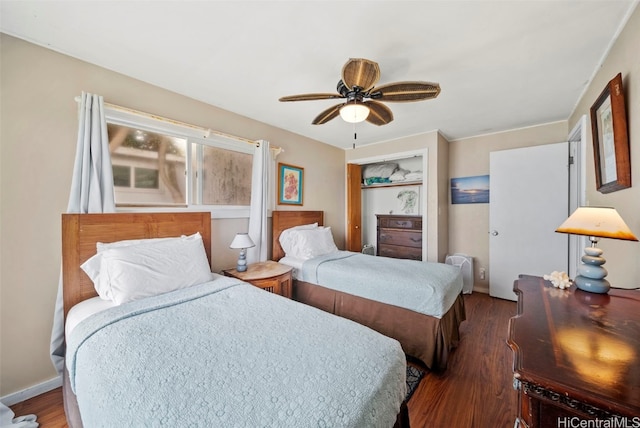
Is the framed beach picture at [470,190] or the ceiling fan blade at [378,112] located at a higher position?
the ceiling fan blade at [378,112]

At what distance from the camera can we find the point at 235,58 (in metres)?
1.74

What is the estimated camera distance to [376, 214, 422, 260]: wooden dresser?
409cm

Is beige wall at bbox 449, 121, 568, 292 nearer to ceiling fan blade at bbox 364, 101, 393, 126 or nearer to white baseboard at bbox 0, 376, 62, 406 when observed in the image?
ceiling fan blade at bbox 364, 101, 393, 126

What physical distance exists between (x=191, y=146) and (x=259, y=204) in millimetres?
905

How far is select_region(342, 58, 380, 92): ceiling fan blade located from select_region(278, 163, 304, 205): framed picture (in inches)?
70.4

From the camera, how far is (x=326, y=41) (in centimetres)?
154

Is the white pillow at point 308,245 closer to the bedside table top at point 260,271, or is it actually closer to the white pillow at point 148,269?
the bedside table top at point 260,271

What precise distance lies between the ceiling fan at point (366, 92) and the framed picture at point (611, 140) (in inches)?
39.7

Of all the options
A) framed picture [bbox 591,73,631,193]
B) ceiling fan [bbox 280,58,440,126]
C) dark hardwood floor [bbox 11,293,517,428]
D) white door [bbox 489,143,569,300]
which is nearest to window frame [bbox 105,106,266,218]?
ceiling fan [bbox 280,58,440,126]

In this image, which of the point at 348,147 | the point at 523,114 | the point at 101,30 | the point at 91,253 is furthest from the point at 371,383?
the point at 348,147

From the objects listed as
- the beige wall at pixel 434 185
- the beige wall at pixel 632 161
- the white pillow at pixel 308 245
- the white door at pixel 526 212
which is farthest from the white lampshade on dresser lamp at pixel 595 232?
the white pillow at pixel 308 245

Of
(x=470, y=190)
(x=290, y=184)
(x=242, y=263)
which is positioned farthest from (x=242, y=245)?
(x=470, y=190)

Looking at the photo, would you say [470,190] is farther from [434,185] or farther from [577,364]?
[577,364]

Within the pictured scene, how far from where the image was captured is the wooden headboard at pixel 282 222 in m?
3.06
